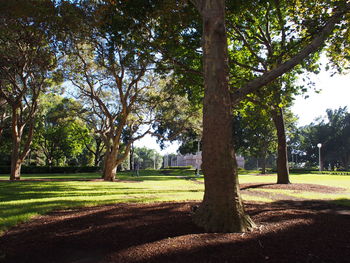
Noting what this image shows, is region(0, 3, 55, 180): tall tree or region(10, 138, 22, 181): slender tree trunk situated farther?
region(10, 138, 22, 181): slender tree trunk

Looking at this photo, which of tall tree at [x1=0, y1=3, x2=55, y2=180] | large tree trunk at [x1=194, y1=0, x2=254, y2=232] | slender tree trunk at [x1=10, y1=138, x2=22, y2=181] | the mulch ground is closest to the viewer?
the mulch ground

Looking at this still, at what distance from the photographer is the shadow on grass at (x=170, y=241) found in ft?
12.1

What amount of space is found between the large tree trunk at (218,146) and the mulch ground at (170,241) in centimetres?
36

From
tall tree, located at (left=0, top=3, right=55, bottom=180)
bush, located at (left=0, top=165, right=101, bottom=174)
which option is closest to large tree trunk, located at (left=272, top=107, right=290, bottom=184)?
tall tree, located at (left=0, top=3, right=55, bottom=180)

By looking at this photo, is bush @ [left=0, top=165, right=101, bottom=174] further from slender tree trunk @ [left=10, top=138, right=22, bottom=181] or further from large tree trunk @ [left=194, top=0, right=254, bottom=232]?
large tree trunk @ [left=194, top=0, right=254, bottom=232]

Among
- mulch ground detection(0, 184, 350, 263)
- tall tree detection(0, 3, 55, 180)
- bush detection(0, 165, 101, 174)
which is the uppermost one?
tall tree detection(0, 3, 55, 180)

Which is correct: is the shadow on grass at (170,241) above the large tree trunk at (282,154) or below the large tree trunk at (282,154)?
below

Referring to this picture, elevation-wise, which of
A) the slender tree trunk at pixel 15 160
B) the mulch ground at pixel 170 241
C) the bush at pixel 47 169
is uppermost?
the slender tree trunk at pixel 15 160

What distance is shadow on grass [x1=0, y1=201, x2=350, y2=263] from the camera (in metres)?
3.69

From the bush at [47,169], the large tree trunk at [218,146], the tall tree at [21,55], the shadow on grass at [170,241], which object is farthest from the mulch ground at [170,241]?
the bush at [47,169]

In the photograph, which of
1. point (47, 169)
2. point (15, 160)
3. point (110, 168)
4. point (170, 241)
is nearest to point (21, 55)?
point (15, 160)

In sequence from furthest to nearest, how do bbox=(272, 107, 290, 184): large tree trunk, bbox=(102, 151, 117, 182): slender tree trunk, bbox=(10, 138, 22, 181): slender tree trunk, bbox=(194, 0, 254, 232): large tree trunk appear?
bbox=(102, 151, 117, 182): slender tree trunk < bbox=(10, 138, 22, 181): slender tree trunk < bbox=(272, 107, 290, 184): large tree trunk < bbox=(194, 0, 254, 232): large tree trunk

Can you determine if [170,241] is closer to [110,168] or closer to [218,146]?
[218,146]

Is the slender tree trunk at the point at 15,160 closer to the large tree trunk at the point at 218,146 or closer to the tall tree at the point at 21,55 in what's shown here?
the tall tree at the point at 21,55
